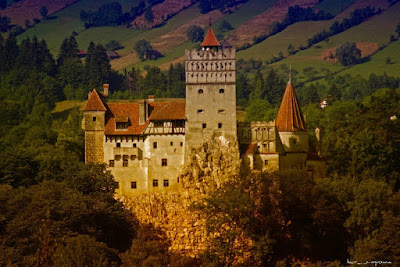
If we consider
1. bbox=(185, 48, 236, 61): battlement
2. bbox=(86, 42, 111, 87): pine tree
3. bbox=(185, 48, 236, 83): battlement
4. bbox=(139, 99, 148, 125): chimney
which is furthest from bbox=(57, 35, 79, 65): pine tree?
bbox=(185, 48, 236, 83): battlement

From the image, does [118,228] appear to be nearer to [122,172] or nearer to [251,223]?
[122,172]

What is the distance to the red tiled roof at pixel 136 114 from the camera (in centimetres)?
8231

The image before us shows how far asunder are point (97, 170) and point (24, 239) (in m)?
12.5

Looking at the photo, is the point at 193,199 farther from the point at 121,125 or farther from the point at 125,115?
the point at 125,115

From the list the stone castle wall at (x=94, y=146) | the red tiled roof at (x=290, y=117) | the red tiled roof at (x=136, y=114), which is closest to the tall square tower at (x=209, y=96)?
the red tiled roof at (x=136, y=114)

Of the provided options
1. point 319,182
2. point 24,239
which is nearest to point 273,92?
point 319,182

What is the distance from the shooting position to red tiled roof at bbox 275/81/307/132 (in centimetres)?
8669

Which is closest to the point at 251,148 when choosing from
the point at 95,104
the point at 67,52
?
the point at 95,104

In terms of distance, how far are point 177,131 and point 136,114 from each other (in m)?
5.02

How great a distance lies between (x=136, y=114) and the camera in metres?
84.8

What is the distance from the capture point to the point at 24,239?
231 feet

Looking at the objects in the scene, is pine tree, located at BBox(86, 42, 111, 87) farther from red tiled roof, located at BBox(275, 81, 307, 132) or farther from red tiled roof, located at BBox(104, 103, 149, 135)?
red tiled roof, located at BBox(275, 81, 307, 132)

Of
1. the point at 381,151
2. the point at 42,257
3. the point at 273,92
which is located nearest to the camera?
the point at 42,257

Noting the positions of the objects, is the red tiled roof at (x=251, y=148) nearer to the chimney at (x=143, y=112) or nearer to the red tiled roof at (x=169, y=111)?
the red tiled roof at (x=169, y=111)
